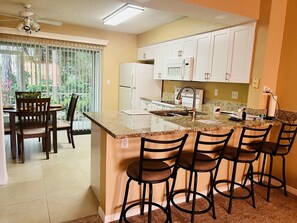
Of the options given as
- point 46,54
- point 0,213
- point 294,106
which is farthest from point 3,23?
point 294,106

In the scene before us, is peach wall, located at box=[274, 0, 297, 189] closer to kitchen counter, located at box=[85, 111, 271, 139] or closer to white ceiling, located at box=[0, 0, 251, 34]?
white ceiling, located at box=[0, 0, 251, 34]

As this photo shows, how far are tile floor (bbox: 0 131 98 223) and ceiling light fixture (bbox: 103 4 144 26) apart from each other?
258 cm

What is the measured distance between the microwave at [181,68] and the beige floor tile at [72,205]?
2.48 m

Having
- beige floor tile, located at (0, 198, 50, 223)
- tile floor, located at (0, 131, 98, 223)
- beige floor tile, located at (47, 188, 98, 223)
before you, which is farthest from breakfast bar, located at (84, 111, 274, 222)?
beige floor tile, located at (0, 198, 50, 223)

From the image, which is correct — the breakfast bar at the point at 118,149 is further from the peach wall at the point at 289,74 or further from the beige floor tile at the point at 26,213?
the peach wall at the point at 289,74

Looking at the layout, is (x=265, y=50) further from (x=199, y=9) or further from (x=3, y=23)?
(x=3, y=23)

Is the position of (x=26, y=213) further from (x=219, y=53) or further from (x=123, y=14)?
(x=123, y=14)

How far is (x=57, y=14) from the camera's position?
4.24m

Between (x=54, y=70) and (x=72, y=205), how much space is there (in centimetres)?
350

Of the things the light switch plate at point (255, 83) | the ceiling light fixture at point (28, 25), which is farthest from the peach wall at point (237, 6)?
the ceiling light fixture at point (28, 25)

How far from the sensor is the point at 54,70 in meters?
4.95

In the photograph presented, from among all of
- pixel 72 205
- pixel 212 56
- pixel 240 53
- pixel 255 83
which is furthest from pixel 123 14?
pixel 72 205

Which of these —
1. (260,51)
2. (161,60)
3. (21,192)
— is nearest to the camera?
(21,192)

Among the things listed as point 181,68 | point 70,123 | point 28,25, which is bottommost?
point 70,123
